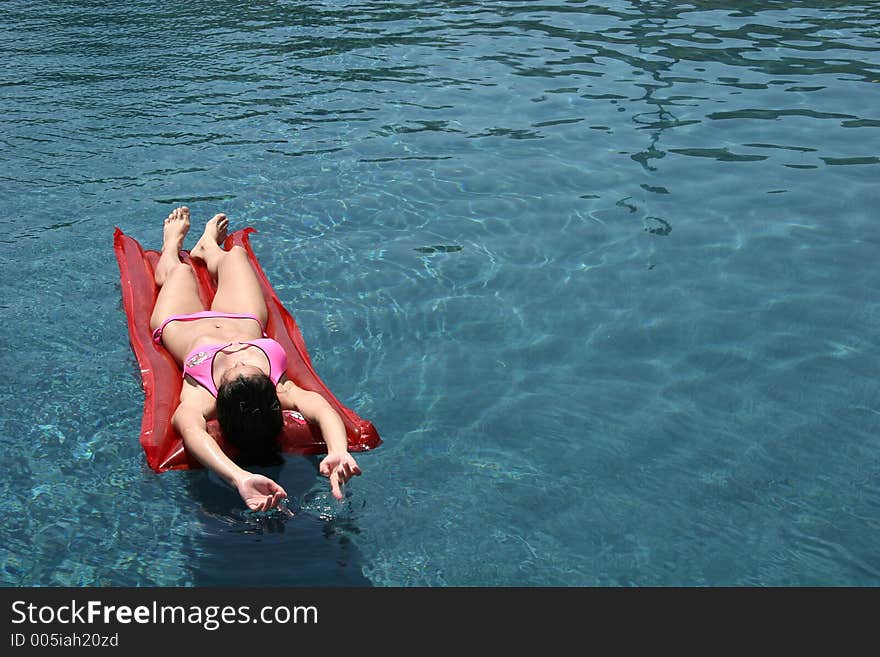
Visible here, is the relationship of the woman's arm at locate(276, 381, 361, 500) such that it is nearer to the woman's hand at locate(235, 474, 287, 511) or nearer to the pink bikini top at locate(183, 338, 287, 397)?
the pink bikini top at locate(183, 338, 287, 397)

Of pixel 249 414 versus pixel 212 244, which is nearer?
pixel 249 414

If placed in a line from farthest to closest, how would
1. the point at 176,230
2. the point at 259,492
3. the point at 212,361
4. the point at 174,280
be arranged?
the point at 176,230, the point at 174,280, the point at 212,361, the point at 259,492

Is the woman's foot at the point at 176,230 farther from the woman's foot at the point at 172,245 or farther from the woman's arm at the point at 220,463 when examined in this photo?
the woman's arm at the point at 220,463

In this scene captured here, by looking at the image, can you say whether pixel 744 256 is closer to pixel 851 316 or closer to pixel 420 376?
pixel 851 316

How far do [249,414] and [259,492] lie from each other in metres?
0.37

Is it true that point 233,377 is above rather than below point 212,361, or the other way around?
above

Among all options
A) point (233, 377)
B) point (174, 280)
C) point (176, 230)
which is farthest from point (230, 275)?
point (233, 377)

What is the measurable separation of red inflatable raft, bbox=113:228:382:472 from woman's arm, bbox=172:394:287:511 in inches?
3.1

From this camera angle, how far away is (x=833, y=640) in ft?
10.7

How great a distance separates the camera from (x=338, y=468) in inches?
154

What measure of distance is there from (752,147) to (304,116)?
3802 mm

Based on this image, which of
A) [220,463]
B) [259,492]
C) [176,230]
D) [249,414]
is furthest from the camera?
[176,230]

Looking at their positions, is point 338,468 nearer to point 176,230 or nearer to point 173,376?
point 173,376

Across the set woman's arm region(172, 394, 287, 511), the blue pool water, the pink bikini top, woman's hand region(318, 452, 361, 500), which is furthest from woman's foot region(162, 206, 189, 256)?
woman's hand region(318, 452, 361, 500)
